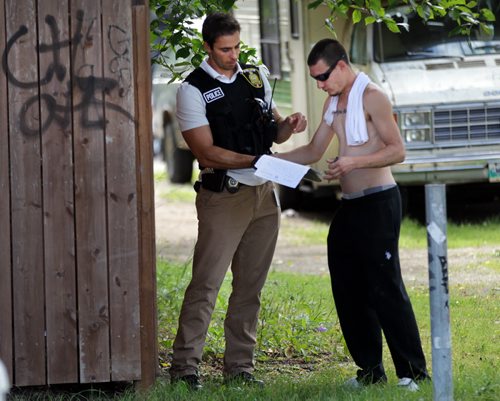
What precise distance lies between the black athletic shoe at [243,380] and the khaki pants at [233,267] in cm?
4

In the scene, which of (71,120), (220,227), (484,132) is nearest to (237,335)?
(220,227)

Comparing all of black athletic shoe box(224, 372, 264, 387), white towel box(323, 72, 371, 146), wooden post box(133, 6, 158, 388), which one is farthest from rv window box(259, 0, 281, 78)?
wooden post box(133, 6, 158, 388)

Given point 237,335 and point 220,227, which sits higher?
point 220,227

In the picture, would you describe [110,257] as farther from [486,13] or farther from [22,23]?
[486,13]

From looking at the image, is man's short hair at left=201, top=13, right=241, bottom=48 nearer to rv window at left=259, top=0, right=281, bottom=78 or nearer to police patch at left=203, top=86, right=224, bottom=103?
police patch at left=203, top=86, right=224, bottom=103

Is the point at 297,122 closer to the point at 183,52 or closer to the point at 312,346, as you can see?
the point at 183,52

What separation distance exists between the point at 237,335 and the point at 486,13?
8.09 feet

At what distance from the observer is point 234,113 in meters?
6.10

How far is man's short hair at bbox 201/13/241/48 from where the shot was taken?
597 centimetres

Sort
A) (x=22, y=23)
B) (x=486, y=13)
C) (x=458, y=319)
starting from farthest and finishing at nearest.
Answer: (x=458, y=319) → (x=486, y=13) → (x=22, y=23)

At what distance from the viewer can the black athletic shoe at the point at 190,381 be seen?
599 centimetres

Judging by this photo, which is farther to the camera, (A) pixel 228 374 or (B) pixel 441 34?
(B) pixel 441 34

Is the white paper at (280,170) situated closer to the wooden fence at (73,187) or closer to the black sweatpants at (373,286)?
the black sweatpants at (373,286)

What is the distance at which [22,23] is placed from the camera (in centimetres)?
546
